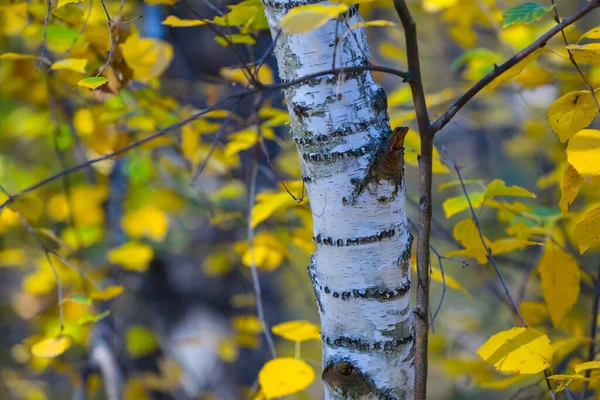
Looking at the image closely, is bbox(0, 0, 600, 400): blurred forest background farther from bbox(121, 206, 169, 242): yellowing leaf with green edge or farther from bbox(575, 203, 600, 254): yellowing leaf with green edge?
bbox(575, 203, 600, 254): yellowing leaf with green edge

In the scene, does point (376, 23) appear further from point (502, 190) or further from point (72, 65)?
point (72, 65)

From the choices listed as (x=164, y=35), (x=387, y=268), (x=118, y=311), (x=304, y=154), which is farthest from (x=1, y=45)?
(x=387, y=268)

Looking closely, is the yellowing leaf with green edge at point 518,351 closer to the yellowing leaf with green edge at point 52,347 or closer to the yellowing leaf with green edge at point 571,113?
the yellowing leaf with green edge at point 571,113

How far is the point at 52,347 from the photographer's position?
0.84 metres

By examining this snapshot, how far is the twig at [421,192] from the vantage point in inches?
19.7

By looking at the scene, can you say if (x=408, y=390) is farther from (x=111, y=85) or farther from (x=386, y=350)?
(x=111, y=85)

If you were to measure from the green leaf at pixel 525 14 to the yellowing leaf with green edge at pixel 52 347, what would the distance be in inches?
31.1

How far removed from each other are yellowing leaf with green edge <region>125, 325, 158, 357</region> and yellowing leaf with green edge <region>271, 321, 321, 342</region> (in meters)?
1.73

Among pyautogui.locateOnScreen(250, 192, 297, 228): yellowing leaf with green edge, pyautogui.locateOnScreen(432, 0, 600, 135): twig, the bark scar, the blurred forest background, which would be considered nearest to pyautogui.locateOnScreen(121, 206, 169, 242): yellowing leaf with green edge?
the blurred forest background

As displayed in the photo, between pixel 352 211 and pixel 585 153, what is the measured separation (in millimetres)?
241

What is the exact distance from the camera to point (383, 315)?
62 centimetres

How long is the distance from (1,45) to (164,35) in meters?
0.51

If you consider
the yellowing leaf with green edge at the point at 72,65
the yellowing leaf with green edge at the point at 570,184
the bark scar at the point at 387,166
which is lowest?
the yellowing leaf with green edge at the point at 570,184

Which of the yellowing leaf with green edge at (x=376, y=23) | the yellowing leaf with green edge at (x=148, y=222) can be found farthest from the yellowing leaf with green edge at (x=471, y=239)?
the yellowing leaf with green edge at (x=148, y=222)
